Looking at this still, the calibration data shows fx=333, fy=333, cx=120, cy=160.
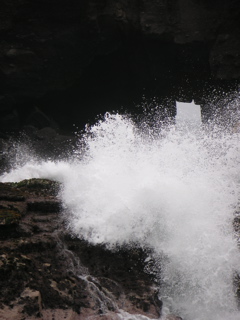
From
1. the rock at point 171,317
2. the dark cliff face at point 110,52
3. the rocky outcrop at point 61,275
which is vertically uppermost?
the dark cliff face at point 110,52

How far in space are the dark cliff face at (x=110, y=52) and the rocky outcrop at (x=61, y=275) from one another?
40.8 ft

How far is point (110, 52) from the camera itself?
750 inches

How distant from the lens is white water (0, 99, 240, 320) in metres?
5.63

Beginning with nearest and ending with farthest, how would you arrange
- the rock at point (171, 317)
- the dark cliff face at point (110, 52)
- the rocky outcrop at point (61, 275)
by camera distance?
the rocky outcrop at point (61, 275), the rock at point (171, 317), the dark cliff face at point (110, 52)

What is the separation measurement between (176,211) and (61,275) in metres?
2.79

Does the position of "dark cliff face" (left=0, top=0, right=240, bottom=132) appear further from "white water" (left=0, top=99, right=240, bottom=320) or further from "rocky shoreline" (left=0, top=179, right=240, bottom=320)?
"rocky shoreline" (left=0, top=179, right=240, bottom=320)

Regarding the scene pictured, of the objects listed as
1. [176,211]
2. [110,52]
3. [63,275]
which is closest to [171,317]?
[63,275]

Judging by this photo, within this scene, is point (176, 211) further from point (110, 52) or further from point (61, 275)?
point (110, 52)

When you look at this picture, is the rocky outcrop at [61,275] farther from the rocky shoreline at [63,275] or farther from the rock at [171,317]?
the rock at [171,317]

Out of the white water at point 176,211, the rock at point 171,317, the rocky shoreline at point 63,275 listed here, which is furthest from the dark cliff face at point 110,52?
the rock at point 171,317

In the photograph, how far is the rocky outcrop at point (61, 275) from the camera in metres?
4.63

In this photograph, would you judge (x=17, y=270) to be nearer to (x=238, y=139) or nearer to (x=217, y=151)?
(x=217, y=151)

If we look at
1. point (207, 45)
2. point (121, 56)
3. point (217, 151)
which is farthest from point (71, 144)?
point (217, 151)

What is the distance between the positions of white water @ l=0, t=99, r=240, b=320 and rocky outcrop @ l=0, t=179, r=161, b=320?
0.36 metres
